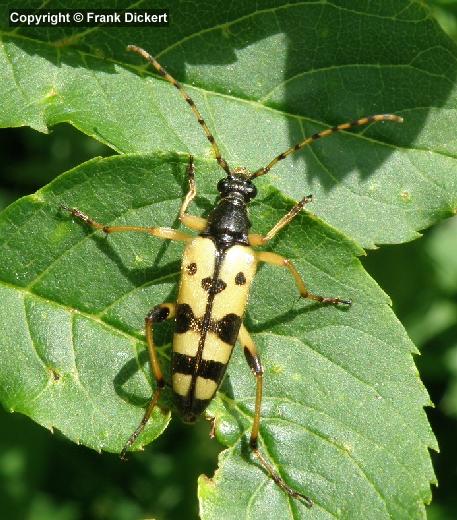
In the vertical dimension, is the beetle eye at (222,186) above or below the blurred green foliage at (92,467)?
above

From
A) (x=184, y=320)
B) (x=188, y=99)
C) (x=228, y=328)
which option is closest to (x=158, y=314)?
(x=184, y=320)

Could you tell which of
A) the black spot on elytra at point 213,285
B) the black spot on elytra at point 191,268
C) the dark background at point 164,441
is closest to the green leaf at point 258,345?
the black spot on elytra at point 191,268

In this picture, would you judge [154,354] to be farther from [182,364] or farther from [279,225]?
[279,225]

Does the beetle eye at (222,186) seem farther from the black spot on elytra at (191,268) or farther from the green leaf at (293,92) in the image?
the black spot on elytra at (191,268)

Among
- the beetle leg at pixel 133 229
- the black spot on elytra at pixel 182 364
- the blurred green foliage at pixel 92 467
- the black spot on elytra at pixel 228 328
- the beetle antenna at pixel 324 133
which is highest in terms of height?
the beetle antenna at pixel 324 133

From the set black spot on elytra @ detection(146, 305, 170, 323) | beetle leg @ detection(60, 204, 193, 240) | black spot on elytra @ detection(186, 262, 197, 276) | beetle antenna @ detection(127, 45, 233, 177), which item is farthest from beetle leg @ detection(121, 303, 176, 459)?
beetle antenna @ detection(127, 45, 233, 177)

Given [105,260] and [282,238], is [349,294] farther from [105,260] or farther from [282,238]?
[105,260]

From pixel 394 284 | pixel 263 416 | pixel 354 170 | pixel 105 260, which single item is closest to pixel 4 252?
pixel 105 260

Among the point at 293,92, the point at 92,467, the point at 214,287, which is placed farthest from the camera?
the point at 92,467
